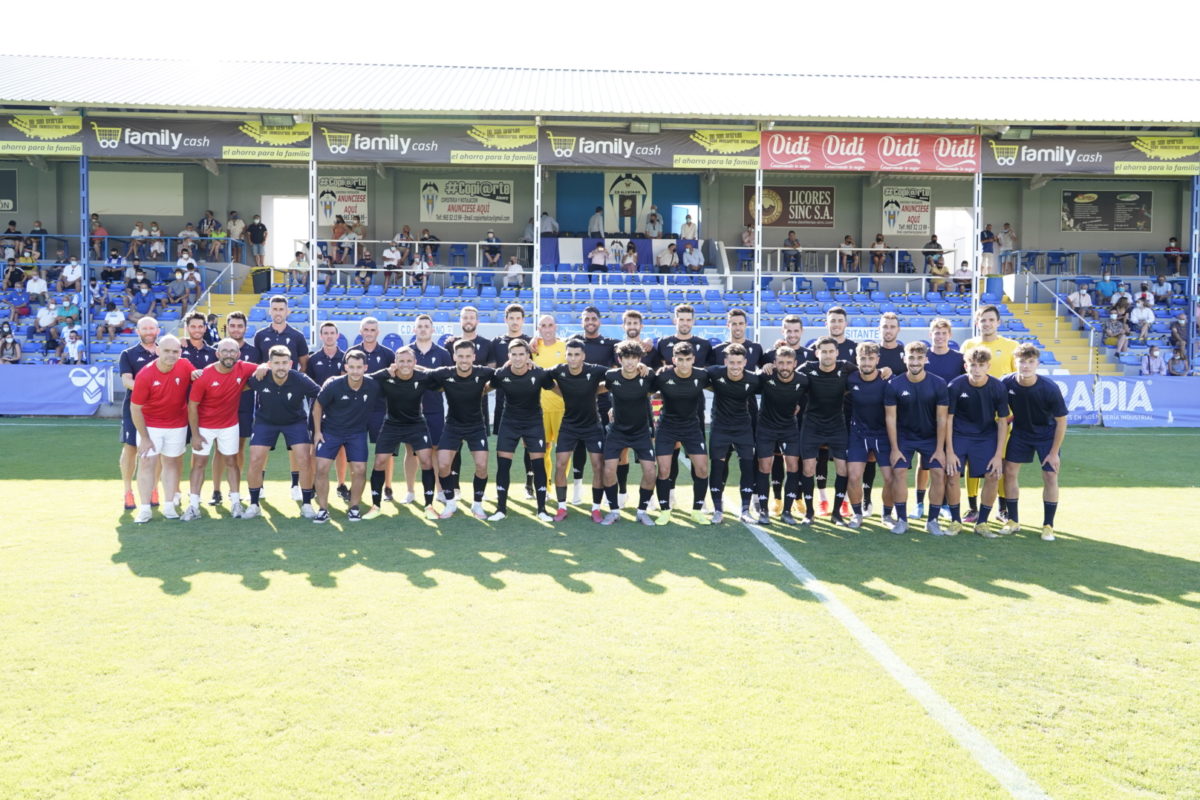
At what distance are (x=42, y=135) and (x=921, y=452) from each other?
1808 cm

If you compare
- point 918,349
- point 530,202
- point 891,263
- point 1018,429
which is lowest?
point 1018,429

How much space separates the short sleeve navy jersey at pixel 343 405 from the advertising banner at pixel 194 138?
1081cm

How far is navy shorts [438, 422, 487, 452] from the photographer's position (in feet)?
28.0

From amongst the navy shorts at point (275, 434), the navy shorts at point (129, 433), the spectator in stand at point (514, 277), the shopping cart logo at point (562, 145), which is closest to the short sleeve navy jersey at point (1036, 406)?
the navy shorts at point (275, 434)

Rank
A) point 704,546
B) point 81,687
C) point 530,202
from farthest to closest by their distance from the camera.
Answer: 1. point 530,202
2. point 704,546
3. point 81,687

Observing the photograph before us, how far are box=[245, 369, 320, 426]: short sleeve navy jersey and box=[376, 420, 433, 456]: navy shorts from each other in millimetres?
772

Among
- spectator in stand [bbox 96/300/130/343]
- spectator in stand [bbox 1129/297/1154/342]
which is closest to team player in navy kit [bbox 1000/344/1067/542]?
spectator in stand [bbox 1129/297/1154/342]

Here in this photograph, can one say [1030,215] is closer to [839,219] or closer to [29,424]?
[839,219]

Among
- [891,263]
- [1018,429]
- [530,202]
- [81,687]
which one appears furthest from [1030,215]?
[81,687]

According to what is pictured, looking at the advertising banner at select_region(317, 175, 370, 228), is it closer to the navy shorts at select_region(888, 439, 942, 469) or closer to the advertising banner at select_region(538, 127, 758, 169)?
the advertising banner at select_region(538, 127, 758, 169)

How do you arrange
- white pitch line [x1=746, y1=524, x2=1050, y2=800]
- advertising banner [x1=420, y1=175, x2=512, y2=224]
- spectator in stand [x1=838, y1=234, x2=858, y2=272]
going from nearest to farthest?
white pitch line [x1=746, y1=524, x2=1050, y2=800]
spectator in stand [x1=838, y1=234, x2=858, y2=272]
advertising banner [x1=420, y1=175, x2=512, y2=224]

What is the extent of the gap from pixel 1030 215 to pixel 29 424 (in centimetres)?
2660

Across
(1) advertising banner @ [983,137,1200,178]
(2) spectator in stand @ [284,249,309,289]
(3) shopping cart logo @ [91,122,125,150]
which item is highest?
(3) shopping cart logo @ [91,122,125,150]

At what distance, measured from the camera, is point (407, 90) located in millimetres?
20141
